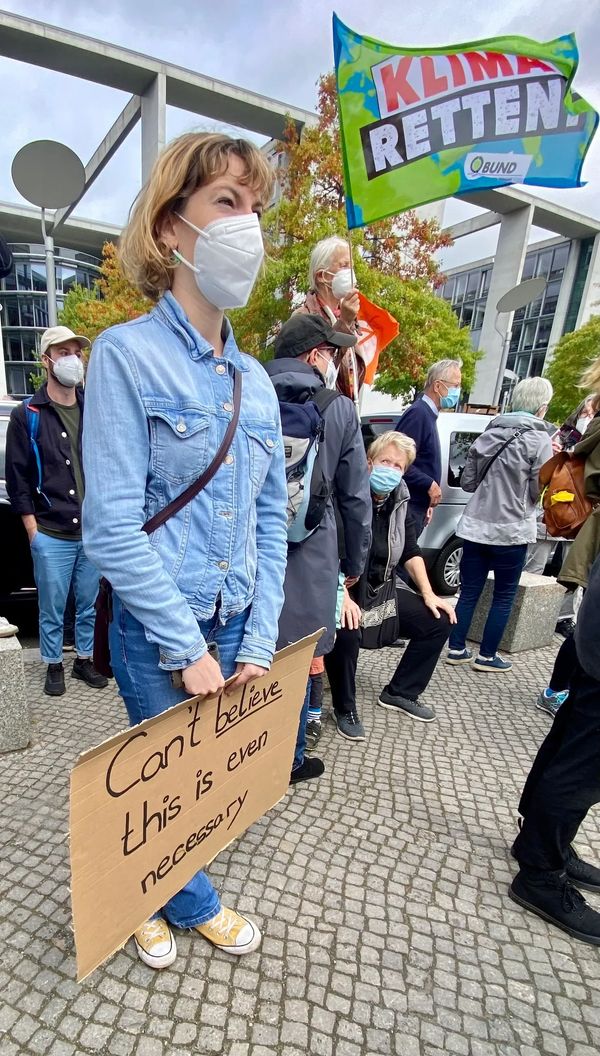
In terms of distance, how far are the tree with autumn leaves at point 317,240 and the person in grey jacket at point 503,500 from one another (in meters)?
6.84

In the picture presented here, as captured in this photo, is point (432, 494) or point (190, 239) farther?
point (432, 494)

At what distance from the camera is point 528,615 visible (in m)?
4.59

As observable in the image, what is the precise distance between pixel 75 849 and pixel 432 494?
12.2ft

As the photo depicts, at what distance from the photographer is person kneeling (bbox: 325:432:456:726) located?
116 inches

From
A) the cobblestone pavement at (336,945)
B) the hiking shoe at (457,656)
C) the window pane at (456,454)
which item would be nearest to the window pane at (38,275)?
the window pane at (456,454)

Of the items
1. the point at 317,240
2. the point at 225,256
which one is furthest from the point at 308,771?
the point at 317,240

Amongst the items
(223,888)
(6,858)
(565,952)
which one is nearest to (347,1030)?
(223,888)

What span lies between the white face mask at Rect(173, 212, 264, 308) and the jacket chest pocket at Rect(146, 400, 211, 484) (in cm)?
34

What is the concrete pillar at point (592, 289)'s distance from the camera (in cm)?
Result: 3691

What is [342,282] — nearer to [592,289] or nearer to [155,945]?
[155,945]

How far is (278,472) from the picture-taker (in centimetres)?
162

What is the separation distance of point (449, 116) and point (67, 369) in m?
2.74

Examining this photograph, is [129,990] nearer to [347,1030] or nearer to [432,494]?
[347,1030]

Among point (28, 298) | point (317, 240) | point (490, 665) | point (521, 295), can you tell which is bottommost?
point (490, 665)
